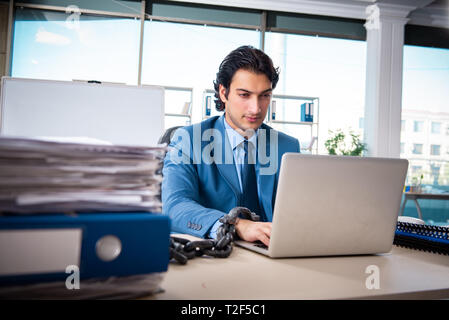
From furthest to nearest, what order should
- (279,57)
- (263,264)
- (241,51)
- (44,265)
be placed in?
(279,57) < (241,51) < (263,264) < (44,265)

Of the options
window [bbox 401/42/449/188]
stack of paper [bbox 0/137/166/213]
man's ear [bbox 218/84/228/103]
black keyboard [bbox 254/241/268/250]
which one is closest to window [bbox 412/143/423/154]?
window [bbox 401/42/449/188]

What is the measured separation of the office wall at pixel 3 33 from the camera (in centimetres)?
479

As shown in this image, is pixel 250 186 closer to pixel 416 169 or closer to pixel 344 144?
pixel 344 144

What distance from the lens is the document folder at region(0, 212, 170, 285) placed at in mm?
367

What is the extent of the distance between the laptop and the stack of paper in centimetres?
32

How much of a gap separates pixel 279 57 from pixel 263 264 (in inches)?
205

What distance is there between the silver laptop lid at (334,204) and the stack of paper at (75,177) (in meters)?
0.32

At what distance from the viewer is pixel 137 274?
1.41 ft

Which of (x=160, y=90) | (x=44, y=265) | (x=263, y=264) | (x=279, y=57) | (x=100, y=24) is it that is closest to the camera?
(x=44, y=265)

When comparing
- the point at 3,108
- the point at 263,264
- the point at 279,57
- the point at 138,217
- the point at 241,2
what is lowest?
the point at 263,264

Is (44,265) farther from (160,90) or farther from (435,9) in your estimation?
(435,9)

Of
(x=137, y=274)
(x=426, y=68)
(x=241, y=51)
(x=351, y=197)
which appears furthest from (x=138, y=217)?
(x=426, y=68)

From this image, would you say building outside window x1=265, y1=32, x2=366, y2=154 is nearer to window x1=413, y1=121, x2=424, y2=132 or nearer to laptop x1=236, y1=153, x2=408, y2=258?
window x1=413, y1=121, x2=424, y2=132

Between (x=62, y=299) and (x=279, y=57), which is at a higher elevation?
(x=279, y=57)
